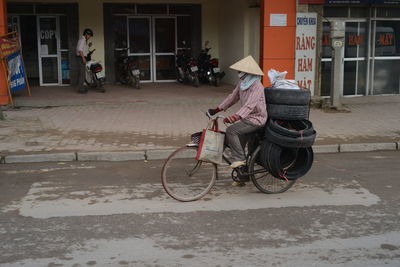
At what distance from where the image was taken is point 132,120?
1145cm

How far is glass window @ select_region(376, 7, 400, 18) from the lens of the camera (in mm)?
14414

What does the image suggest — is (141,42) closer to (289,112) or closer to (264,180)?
(264,180)

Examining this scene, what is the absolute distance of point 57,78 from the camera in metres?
17.1

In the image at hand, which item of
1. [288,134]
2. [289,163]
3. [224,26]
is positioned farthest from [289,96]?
[224,26]

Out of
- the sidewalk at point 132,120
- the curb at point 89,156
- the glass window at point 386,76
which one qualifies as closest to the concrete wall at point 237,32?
the sidewalk at point 132,120

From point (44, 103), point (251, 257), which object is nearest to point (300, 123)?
point (251, 257)

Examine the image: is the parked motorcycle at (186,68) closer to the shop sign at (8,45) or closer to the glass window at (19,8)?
the glass window at (19,8)

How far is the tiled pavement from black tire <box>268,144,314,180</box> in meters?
3.00

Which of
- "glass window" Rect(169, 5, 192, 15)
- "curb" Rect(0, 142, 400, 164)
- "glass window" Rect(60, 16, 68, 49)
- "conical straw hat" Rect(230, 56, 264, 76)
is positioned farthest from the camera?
"glass window" Rect(169, 5, 192, 15)

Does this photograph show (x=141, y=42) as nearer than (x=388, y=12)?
No

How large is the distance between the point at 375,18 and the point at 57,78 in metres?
10.1

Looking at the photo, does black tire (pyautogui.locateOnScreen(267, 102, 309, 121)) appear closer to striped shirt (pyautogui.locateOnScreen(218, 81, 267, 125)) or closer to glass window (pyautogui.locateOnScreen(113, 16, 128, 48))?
striped shirt (pyautogui.locateOnScreen(218, 81, 267, 125))

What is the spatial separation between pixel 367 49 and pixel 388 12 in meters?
1.17

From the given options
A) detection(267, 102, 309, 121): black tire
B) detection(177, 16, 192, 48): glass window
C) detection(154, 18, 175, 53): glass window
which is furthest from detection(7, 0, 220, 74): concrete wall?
detection(267, 102, 309, 121): black tire
